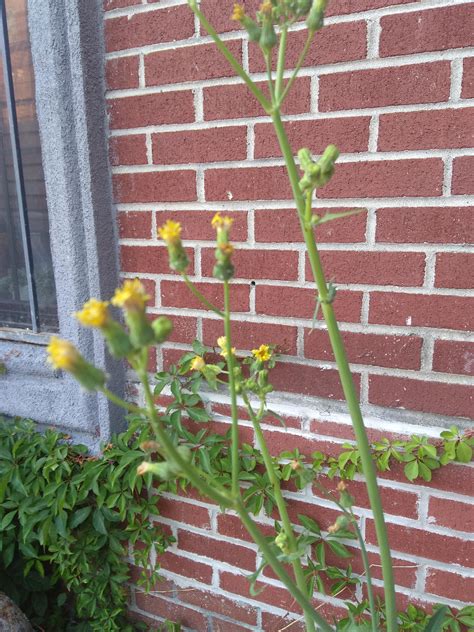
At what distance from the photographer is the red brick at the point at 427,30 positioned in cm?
101

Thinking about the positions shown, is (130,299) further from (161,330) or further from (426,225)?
(426,225)

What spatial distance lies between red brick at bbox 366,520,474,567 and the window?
3.79 feet

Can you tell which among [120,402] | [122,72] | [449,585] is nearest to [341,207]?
[122,72]

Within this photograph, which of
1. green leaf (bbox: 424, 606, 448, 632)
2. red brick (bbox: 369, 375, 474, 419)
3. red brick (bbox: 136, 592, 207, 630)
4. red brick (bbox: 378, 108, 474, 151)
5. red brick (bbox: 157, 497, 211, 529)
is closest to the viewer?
green leaf (bbox: 424, 606, 448, 632)

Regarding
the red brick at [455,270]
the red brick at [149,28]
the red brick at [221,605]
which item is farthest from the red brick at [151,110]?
the red brick at [221,605]

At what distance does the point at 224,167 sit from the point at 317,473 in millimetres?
788

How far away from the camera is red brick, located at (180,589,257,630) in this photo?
150 centimetres

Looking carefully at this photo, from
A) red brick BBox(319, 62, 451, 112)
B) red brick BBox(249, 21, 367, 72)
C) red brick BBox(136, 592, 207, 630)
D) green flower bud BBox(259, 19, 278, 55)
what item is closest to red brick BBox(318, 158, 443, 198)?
red brick BBox(319, 62, 451, 112)

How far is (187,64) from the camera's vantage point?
1266 millimetres

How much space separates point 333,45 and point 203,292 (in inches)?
25.3

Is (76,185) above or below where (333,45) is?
below

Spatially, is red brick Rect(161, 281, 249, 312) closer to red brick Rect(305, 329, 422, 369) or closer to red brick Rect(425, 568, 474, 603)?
red brick Rect(305, 329, 422, 369)

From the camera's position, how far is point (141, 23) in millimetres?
1295

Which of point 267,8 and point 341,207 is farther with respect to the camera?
point 341,207
